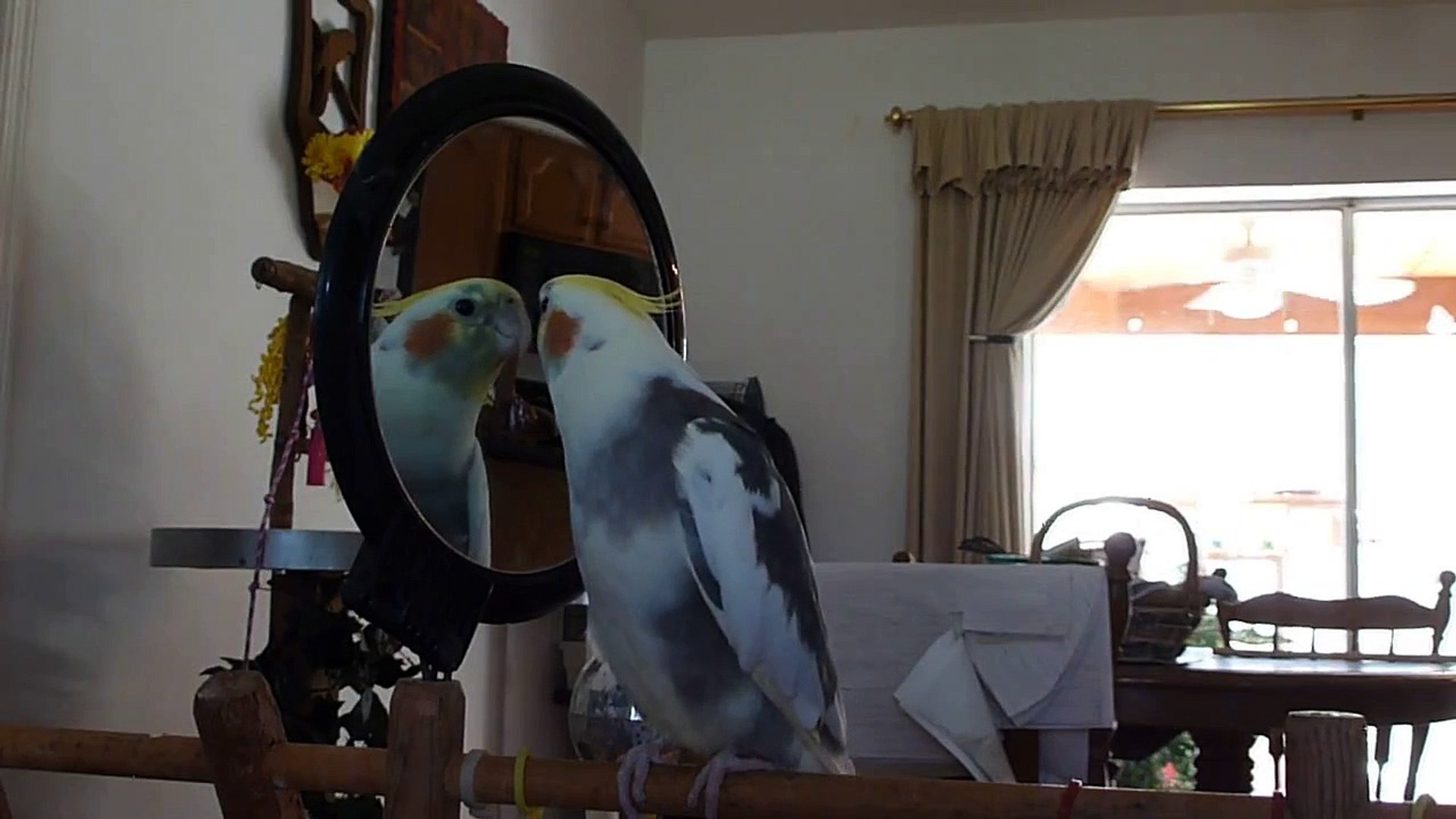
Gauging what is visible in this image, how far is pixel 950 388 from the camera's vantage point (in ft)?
12.7

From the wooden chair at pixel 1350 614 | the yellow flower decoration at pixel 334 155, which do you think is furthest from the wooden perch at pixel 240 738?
the wooden chair at pixel 1350 614

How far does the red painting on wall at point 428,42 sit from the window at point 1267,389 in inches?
71.9

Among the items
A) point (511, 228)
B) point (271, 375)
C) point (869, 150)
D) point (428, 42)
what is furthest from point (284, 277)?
point (869, 150)

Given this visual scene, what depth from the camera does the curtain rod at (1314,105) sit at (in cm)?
375

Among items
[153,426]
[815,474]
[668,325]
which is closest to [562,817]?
[815,474]

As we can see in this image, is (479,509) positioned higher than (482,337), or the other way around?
(482,337)

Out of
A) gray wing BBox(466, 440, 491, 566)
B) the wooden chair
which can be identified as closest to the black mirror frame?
gray wing BBox(466, 440, 491, 566)

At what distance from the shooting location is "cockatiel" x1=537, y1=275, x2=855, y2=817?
85 cm

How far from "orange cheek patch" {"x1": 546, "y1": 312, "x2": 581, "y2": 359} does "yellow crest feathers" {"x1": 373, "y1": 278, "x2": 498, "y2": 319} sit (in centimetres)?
12

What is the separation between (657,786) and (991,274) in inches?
125

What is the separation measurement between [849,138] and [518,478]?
126 inches

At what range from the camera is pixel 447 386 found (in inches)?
37.7

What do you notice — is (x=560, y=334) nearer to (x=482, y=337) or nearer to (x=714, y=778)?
(x=482, y=337)

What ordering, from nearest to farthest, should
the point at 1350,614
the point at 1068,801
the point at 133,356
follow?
the point at 1068,801 < the point at 133,356 < the point at 1350,614
